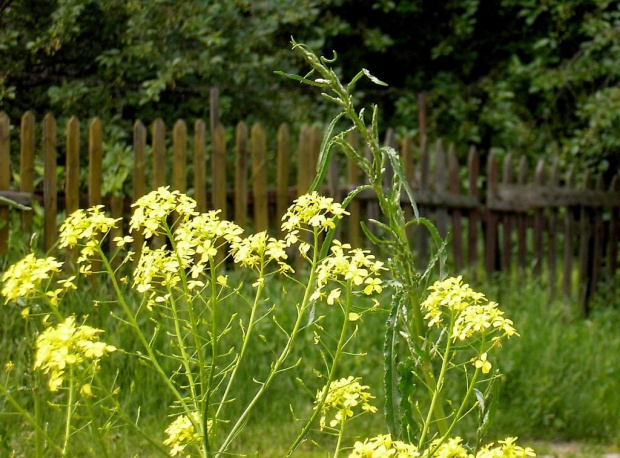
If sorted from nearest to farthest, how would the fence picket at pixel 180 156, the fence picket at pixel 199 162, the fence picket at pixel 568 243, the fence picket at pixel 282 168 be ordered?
the fence picket at pixel 180 156 < the fence picket at pixel 199 162 < the fence picket at pixel 282 168 < the fence picket at pixel 568 243

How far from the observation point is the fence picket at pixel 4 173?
16.9 ft

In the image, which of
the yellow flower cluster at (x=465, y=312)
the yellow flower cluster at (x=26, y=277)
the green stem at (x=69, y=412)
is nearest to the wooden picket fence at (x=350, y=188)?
the green stem at (x=69, y=412)

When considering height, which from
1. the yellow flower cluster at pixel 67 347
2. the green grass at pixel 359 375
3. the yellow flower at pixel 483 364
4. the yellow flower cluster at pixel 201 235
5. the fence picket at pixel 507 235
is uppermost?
the yellow flower cluster at pixel 201 235

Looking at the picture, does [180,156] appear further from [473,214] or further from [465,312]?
[465,312]

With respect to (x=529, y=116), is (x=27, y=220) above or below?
below

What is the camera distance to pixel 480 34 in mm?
8375

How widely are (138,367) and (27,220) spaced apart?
1.35m

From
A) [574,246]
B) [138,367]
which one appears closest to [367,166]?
[138,367]

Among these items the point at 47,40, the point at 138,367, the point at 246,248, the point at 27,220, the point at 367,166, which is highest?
the point at 47,40

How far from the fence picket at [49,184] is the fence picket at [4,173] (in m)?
Answer: 0.19

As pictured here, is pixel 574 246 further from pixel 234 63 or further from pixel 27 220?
pixel 27 220

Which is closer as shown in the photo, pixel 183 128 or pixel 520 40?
pixel 183 128

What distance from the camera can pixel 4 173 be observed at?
523 centimetres

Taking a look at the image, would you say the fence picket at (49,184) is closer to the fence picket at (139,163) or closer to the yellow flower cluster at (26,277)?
the fence picket at (139,163)
